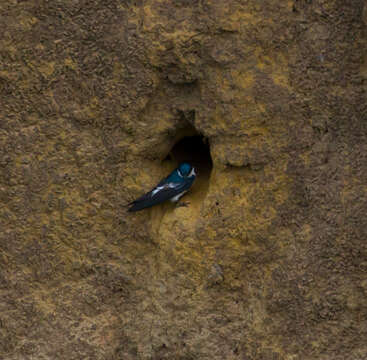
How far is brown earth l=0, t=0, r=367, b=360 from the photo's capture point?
2242 mm

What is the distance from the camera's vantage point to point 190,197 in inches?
100

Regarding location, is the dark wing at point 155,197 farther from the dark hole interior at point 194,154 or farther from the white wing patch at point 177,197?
the dark hole interior at point 194,154

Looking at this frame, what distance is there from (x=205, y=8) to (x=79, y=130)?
0.67m

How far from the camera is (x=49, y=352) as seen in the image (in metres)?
2.49

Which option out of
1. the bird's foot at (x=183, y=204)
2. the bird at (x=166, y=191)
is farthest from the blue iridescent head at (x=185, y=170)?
the bird's foot at (x=183, y=204)

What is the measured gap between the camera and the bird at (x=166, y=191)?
2400 millimetres

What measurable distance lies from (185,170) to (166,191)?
0.54ft

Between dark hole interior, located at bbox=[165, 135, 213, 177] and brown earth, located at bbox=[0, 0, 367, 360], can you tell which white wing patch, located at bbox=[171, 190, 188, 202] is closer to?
brown earth, located at bbox=[0, 0, 367, 360]

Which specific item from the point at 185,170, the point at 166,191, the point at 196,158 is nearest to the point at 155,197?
the point at 166,191

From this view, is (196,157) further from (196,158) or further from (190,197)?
(190,197)

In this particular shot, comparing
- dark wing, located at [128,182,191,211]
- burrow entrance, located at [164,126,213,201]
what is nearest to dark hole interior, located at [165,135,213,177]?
burrow entrance, located at [164,126,213,201]

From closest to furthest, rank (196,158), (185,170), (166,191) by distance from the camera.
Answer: (166,191) → (185,170) → (196,158)

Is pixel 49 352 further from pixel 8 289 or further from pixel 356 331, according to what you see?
pixel 356 331

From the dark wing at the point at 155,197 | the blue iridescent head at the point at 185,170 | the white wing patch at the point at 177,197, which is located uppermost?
the dark wing at the point at 155,197
